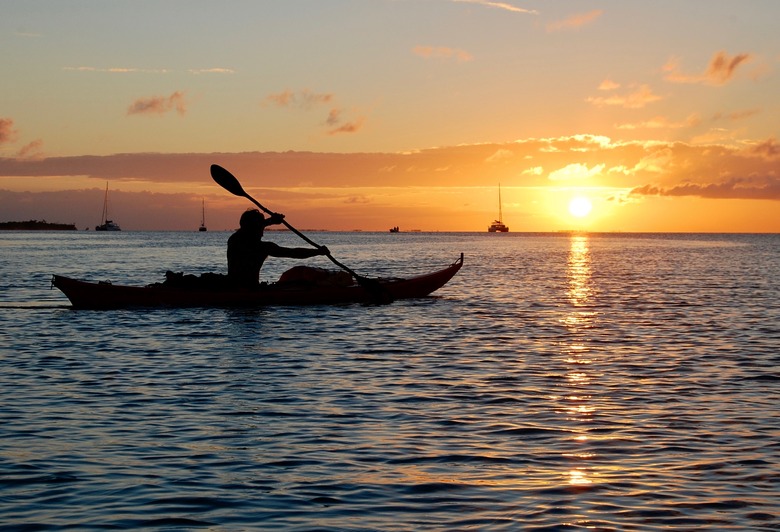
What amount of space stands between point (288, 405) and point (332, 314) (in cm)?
1337

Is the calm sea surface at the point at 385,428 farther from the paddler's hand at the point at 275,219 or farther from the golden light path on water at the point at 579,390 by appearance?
the paddler's hand at the point at 275,219

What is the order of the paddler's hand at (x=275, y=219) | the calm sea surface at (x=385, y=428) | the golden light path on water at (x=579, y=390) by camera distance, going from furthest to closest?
the paddler's hand at (x=275, y=219) → the golden light path on water at (x=579, y=390) → the calm sea surface at (x=385, y=428)

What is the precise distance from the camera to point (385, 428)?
1052 centimetres

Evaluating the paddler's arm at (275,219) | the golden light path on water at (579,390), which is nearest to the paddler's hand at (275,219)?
the paddler's arm at (275,219)

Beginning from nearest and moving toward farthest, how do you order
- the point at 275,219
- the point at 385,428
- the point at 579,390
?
the point at 385,428, the point at 579,390, the point at 275,219

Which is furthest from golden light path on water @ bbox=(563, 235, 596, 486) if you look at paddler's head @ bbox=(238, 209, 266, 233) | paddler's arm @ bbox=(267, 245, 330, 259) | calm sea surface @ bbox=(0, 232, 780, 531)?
paddler's head @ bbox=(238, 209, 266, 233)

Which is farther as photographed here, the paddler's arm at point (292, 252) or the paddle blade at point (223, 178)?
the paddle blade at point (223, 178)

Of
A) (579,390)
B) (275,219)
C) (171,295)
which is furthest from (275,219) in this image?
(579,390)

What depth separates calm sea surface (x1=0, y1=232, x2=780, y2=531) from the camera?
7.49 m

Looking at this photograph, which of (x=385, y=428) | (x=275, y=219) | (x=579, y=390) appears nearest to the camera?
(x=385, y=428)

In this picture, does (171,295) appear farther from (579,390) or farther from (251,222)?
(579,390)

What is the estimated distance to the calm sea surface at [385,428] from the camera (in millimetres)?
7492

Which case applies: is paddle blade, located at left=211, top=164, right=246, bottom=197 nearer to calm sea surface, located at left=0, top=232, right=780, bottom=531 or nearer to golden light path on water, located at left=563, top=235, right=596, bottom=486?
calm sea surface, located at left=0, top=232, right=780, bottom=531

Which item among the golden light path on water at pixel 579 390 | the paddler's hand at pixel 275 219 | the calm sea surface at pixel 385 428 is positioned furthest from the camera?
the paddler's hand at pixel 275 219
